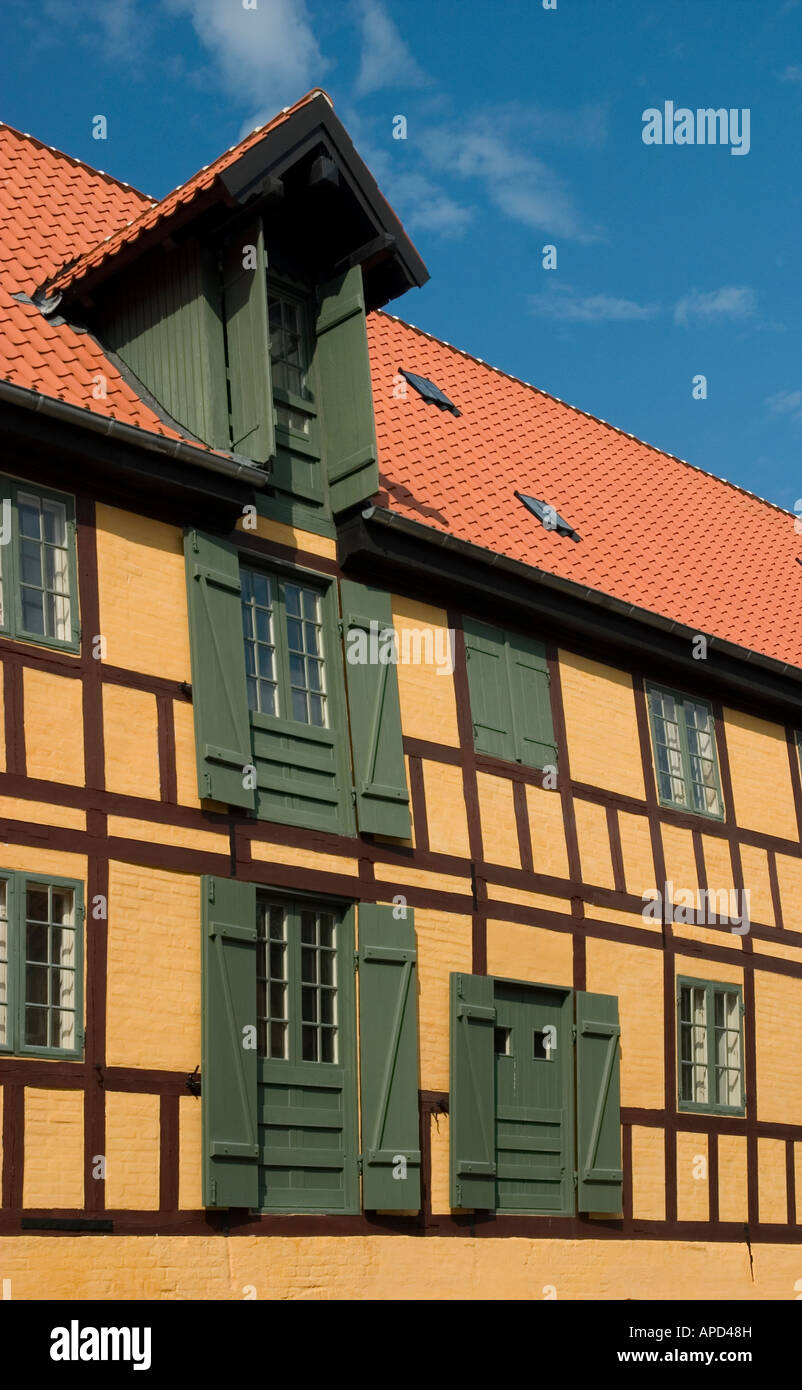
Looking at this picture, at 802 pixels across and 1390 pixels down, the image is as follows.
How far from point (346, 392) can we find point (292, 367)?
49cm

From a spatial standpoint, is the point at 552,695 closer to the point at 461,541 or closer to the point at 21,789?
the point at 461,541

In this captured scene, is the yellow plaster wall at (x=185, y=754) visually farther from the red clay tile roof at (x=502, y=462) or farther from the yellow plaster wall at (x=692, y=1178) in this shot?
the yellow plaster wall at (x=692, y=1178)

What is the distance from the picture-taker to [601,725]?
Answer: 1806cm

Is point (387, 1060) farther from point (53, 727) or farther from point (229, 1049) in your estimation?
point (53, 727)

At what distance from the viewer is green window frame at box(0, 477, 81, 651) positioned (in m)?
13.2

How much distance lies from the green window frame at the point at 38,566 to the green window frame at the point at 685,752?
22.6 feet

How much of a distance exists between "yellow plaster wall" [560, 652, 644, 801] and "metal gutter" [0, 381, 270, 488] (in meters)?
4.06

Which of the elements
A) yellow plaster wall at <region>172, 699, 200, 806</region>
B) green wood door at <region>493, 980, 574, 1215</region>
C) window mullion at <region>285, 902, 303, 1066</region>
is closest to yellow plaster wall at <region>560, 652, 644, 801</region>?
green wood door at <region>493, 980, 574, 1215</region>

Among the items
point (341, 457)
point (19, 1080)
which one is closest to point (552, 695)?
point (341, 457)

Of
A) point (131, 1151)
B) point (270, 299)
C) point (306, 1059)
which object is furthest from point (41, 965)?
point (270, 299)

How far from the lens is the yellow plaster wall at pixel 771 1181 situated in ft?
60.2

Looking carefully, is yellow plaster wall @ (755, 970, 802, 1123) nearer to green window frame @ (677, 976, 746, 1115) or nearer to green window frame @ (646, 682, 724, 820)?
green window frame @ (677, 976, 746, 1115)

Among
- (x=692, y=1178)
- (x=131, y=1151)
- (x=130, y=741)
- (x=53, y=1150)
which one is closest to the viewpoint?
(x=53, y=1150)

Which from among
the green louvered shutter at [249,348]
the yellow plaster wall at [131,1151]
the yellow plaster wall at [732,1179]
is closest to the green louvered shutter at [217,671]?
the green louvered shutter at [249,348]
